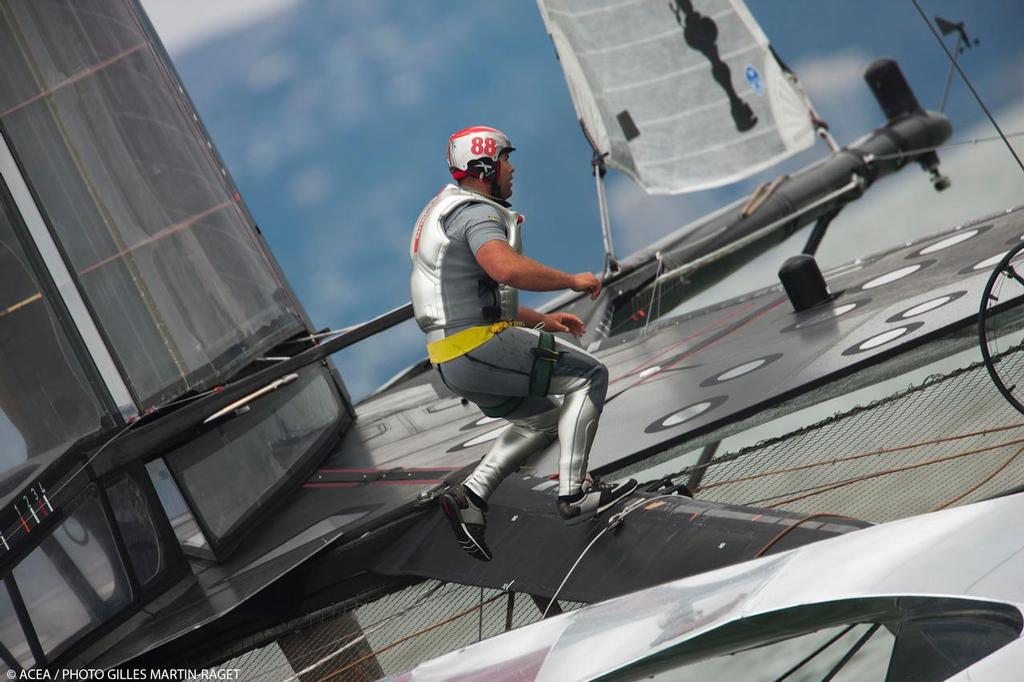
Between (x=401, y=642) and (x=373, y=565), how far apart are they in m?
0.29

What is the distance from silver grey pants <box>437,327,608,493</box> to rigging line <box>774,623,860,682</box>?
4.50 feet

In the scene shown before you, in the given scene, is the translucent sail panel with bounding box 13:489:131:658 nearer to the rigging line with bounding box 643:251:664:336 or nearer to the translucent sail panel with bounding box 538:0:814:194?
the rigging line with bounding box 643:251:664:336

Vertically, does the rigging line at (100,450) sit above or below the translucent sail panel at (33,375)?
below

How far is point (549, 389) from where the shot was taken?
118 inches

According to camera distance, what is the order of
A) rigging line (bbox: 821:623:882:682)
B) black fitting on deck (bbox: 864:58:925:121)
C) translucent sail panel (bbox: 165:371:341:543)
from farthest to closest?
black fitting on deck (bbox: 864:58:925:121) → translucent sail panel (bbox: 165:371:341:543) → rigging line (bbox: 821:623:882:682)

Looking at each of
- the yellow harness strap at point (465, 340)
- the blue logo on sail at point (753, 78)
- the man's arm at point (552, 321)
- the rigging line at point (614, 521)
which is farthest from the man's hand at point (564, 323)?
the blue logo on sail at point (753, 78)

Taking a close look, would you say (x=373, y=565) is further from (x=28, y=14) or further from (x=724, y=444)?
(x=724, y=444)

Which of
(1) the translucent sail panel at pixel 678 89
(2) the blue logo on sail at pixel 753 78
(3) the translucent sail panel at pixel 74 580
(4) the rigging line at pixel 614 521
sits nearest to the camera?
(4) the rigging line at pixel 614 521

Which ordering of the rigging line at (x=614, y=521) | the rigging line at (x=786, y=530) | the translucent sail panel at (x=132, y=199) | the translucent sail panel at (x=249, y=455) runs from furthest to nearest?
the translucent sail panel at (x=132, y=199)
the translucent sail panel at (x=249, y=455)
the rigging line at (x=614, y=521)
the rigging line at (x=786, y=530)

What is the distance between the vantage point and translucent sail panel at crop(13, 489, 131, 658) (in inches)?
139

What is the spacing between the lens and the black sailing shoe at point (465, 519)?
10.00ft

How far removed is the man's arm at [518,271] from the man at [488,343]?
4cm

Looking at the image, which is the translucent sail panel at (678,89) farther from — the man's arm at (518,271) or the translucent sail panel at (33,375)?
the man's arm at (518,271)

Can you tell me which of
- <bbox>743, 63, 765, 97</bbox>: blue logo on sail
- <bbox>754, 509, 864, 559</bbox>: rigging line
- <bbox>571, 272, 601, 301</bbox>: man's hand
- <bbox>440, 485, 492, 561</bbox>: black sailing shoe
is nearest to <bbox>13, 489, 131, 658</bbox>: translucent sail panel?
<bbox>440, 485, 492, 561</bbox>: black sailing shoe
